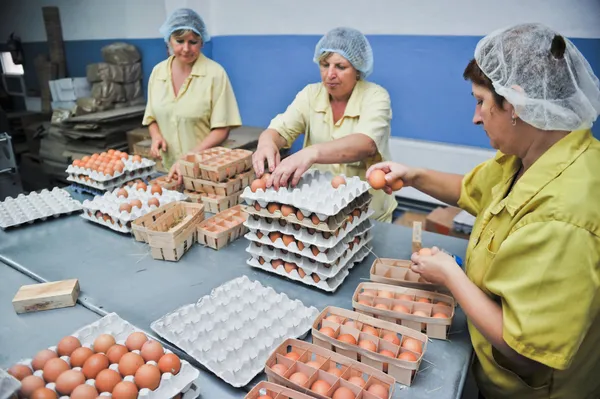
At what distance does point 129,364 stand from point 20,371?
0.99ft

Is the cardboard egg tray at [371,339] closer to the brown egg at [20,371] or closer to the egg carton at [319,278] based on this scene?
the egg carton at [319,278]

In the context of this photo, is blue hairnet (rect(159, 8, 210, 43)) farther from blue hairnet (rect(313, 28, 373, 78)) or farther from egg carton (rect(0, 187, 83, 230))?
egg carton (rect(0, 187, 83, 230))

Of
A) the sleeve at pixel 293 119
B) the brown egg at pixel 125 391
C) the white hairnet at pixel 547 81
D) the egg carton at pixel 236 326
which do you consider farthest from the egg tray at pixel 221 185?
the white hairnet at pixel 547 81

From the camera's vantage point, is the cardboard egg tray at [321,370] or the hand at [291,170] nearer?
the cardboard egg tray at [321,370]

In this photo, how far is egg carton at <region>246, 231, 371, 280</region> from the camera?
173 cm

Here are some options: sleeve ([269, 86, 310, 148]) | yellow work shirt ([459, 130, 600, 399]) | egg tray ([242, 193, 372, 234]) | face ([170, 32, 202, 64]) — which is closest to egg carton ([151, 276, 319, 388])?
egg tray ([242, 193, 372, 234])

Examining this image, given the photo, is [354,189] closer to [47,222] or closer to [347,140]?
[347,140]

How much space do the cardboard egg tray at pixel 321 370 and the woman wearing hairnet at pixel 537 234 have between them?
14.5 inches

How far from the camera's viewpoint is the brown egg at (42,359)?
1.22 m

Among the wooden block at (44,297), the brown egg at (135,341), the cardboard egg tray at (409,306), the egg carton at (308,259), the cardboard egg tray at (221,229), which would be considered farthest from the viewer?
the cardboard egg tray at (221,229)

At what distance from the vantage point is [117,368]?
1.22m

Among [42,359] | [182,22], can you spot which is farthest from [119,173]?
[42,359]

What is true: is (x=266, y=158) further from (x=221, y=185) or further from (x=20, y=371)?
(x=20, y=371)

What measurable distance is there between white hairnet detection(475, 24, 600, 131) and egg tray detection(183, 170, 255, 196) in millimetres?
1623
